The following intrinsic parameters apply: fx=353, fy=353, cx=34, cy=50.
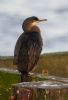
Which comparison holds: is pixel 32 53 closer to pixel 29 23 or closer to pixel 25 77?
pixel 25 77

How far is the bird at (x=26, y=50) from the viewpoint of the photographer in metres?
5.67

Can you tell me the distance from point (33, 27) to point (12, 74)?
1.74 meters

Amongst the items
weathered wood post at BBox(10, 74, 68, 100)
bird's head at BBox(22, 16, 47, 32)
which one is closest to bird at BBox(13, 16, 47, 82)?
bird's head at BBox(22, 16, 47, 32)

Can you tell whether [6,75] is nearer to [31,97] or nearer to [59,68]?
[59,68]

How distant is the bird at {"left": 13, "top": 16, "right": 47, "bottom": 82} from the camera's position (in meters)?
5.67

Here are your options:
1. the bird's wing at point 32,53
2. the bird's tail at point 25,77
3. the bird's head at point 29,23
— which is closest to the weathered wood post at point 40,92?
the bird's tail at point 25,77

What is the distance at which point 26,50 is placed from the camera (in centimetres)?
567

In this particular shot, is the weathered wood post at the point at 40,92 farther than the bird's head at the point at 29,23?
No

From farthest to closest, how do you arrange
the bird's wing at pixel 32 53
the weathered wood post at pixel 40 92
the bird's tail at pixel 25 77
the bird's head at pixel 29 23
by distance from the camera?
the bird's head at pixel 29 23, the bird's wing at pixel 32 53, the bird's tail at pixel 25 77, the weathered wood post at pixel 40 92

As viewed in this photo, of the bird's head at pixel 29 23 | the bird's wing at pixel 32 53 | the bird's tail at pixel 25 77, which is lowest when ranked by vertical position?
the bird's tail at pixel 25 77

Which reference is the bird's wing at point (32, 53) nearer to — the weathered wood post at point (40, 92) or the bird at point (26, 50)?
the bird at point (26, 50)

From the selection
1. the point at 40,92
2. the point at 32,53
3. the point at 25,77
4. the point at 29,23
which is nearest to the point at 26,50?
the point at 32,53

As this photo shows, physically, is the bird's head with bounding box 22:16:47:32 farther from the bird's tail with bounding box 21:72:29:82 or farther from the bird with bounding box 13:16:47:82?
the bird's tail with bounding box 21:72:29:82

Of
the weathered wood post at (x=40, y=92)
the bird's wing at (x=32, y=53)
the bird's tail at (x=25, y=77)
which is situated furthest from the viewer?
the bird's wing at (x=32, y=53)
